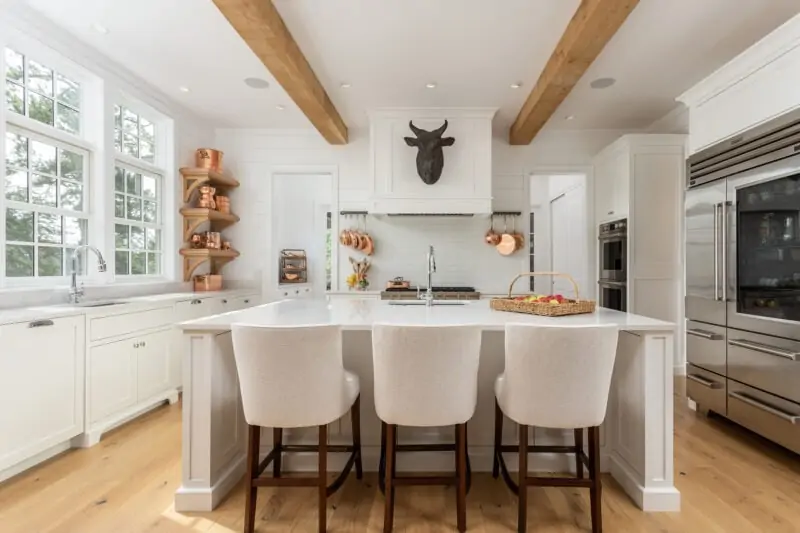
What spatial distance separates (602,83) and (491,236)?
1.86m

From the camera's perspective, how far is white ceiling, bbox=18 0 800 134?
2.53 m

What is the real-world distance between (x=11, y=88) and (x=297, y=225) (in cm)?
419

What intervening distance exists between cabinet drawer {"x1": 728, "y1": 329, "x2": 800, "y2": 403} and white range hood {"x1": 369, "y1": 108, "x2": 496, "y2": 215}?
2.29 meters

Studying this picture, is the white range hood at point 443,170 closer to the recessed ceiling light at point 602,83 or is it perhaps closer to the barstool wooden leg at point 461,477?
the recessed ceiling light at point 602,83

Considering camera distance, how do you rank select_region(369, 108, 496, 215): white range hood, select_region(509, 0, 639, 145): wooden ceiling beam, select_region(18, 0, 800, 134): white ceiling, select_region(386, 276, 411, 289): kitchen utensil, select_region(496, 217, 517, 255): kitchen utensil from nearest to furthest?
1. select_region(509, 0, 639, 145): wooden ceiling beam
2. select_region(18, 0, 800, 134): white ceiling
3. select_region(369, 108, 496, 215): white range hood
4. select_region(386, 276, 411, 289): kitchen utensil
5. select_region(496, 217, 517, 255): kitchen utensil

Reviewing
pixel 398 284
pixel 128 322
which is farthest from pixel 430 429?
pixel 398 284

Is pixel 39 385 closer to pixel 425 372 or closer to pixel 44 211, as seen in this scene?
pixel 44 211

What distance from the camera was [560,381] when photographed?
165 cm

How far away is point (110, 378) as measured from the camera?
2.81 metres

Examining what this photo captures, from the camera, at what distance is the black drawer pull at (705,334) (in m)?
2.92

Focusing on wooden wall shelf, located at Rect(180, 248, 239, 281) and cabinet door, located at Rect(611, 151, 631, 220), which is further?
wooden wall shelf, located at Rect(180, 248, 239, 281)

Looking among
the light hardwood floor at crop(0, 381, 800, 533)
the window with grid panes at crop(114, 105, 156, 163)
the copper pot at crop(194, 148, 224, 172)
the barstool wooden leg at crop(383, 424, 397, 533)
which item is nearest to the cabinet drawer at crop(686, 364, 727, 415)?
the light hardwood floor at crop(0, 381, 800, 533)

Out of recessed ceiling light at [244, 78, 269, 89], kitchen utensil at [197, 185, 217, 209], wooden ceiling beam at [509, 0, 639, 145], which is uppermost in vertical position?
recessed ceiling light at [244, 78, 269, 89]

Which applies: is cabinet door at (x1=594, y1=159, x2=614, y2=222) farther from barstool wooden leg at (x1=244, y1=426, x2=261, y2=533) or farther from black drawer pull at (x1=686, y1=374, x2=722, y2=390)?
barstool wooden leg at (x1=244, y1=426, x2=261, y2=533)
